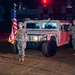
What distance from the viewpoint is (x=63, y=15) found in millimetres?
52719

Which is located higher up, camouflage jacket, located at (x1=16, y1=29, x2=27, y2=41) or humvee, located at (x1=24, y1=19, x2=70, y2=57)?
camouflage jacket, located at (x1=16, y1=29, x2=27, y2=41)

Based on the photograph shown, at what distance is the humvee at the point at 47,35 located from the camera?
14.0 meters

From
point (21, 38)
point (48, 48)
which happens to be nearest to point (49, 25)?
point (48, 48)

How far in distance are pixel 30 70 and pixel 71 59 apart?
10.6ft

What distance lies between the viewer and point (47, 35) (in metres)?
14.9

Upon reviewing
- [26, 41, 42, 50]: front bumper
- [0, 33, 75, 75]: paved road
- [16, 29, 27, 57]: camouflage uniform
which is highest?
[16, 29, 27, 57]: camouflage uniform

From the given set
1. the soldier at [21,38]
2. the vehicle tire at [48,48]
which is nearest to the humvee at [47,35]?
the vehicle tire at [48,48]

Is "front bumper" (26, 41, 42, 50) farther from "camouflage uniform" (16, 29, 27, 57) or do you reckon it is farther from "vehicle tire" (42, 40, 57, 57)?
"camouflage uniform" (16, 29, 27, 57)

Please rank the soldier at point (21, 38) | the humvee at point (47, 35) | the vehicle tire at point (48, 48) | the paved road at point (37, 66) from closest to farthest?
the paved road at point (37, 66) → the soldier at point (21, 38) → the vehicle tire at point (48, 48) → the humvee at point (47, 35)

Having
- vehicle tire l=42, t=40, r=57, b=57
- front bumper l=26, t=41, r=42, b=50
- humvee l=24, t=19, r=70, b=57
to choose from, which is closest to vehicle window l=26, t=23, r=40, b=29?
humvee l=24, t=19, r=70, b=57

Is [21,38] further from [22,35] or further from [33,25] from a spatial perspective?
[33,25]

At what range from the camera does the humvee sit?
46.0ft

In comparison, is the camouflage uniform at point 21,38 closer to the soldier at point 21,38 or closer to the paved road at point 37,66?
the soldier at point 21,38

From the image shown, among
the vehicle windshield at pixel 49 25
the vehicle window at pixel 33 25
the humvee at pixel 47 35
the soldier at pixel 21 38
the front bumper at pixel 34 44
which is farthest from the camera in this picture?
the vehicle window at pixel 33 25
